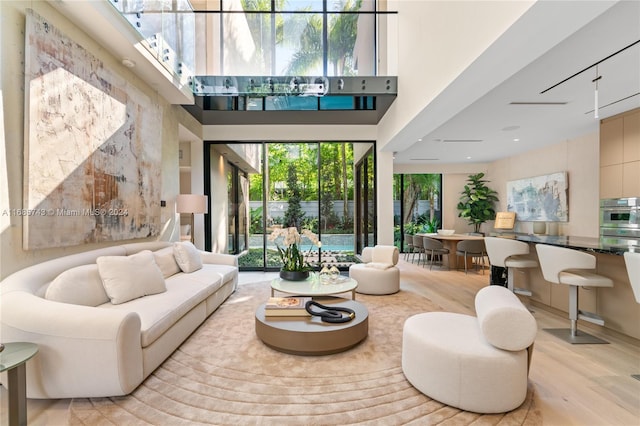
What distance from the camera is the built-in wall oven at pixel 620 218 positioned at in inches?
189

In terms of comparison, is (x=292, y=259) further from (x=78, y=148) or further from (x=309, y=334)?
(x=78, y=148)

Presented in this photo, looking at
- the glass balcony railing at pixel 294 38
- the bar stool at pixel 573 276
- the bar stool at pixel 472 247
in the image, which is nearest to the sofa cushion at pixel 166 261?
the glass balcony railing at pixel 294 38

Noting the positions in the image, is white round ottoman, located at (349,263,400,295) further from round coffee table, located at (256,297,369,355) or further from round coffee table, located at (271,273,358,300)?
round coffee table, located at (256,297,369,355)

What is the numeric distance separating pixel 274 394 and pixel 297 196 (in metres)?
4.82

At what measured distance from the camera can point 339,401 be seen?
2025 millimetres

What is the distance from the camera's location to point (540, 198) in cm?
734

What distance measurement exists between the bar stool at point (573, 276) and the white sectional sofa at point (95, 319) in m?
3.86

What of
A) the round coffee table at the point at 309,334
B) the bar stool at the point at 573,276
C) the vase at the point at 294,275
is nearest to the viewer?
the round coffee table at the point at 309,334

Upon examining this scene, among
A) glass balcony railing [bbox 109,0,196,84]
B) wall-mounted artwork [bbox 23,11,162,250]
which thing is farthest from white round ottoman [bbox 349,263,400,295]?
glass balcony railing [bbox 109,0,196,84]

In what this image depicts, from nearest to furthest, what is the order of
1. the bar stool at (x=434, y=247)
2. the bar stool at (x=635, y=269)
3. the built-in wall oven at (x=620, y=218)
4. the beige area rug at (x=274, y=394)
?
1. the beige area rug at (x=274, y=394)
2. the bar stool at (x=635, y=269)
3. the built-in wall oven at (x=620, y=218)
4. the bar stool at (x=434, y=247)

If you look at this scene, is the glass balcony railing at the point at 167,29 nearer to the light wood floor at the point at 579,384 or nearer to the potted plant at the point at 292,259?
the potted plant at the point at 292,259

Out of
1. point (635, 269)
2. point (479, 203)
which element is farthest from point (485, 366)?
point (479, 203)

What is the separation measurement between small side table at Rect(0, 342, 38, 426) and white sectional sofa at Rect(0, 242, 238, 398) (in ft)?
0.50

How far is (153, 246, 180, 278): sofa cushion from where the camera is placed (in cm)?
382
